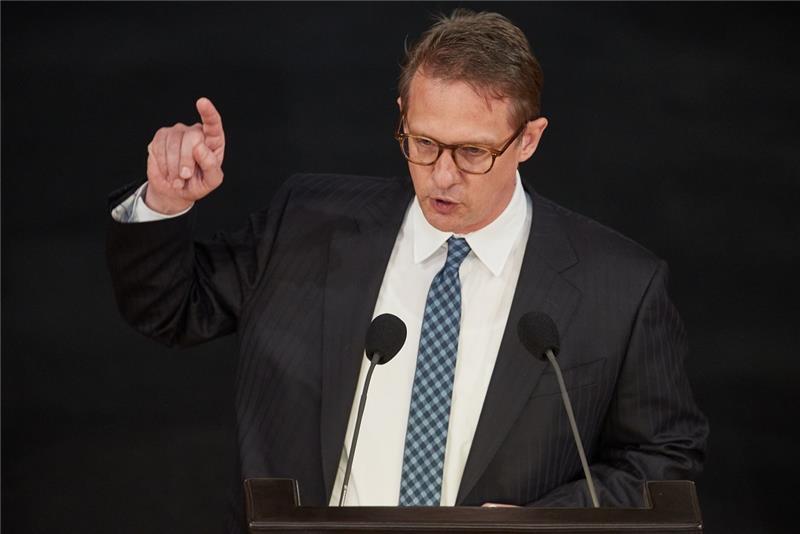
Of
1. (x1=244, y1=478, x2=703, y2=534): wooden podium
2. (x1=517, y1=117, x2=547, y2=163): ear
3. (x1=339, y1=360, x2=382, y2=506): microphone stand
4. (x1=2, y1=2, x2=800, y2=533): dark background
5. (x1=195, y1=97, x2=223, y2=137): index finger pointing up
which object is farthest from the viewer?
(x1=2, y1=2, x2=800, y2=533): dark background

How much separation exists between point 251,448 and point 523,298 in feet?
1.60

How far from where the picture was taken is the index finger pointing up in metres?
2.42

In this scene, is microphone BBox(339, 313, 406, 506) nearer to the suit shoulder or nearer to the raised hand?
the raised hand

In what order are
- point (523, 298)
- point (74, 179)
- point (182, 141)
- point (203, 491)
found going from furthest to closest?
point (74, 179) < point (203, 491) < point (523, 298) < point (182, 141)

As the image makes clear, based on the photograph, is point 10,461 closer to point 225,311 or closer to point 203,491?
point 203,491

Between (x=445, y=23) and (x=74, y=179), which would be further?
(x=74, y=179)

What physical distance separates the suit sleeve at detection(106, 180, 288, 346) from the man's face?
31cm

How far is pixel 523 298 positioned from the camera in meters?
2.65

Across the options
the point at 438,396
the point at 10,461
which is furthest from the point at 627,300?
the point at 10,461

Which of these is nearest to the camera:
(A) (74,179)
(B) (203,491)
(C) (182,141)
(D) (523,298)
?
(C) (182,141)

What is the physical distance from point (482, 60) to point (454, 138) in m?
0.13

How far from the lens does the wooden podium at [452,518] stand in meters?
1.98

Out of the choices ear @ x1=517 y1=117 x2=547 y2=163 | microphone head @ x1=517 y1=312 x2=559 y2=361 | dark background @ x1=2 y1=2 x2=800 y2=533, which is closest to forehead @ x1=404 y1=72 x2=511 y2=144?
ear @ x1=517 y1=117 x2=547 y2=163

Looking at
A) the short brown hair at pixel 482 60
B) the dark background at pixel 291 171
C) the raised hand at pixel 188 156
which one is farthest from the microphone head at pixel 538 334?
the dark background at pixel 291 171
